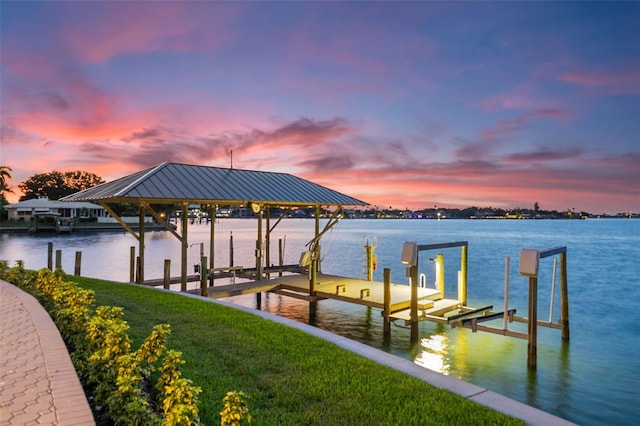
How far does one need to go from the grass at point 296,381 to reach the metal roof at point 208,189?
490 centimetres

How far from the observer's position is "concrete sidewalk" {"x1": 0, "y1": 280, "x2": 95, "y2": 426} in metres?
4.14

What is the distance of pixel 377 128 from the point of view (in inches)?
1257

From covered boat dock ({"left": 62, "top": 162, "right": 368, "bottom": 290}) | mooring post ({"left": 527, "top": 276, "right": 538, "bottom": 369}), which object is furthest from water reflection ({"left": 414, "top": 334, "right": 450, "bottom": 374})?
covered boat dock ({"left": 62, "top": 162, "right": 368, "bottom": 290})

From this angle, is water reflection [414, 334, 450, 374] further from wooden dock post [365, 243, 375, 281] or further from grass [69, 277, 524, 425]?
wooden dock post [365, 243, 375, 281]

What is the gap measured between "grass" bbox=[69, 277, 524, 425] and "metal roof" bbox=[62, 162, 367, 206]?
193 inches

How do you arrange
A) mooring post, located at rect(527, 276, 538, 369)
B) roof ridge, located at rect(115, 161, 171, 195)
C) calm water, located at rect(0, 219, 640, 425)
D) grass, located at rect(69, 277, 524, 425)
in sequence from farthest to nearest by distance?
roof ridge, located at rect(115, 161, 171, 195), mooring post, located at rect(527, 276, 538, 369), calm water, located at rect(0, 219, 640, 425), grass, located at rect(69, 277, 524, 425)

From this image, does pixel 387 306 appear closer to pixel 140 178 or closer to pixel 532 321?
pixel 532 321

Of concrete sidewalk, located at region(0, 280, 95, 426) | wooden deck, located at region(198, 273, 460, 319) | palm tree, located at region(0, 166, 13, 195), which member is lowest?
wooden deck, located at region(198, 273, 460, 319)

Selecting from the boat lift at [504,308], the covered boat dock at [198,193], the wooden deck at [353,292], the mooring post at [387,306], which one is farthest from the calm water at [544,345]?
the covered boat dock at [198,193]

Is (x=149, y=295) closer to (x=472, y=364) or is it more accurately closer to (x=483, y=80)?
(x=472, y=364)

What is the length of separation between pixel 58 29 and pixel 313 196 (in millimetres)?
11871

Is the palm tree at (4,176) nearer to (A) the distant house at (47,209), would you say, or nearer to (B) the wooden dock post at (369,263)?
(A) the distant house at (47,209)

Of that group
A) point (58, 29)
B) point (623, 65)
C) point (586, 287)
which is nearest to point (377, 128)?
point (623, 65)

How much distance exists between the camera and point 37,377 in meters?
5.30
